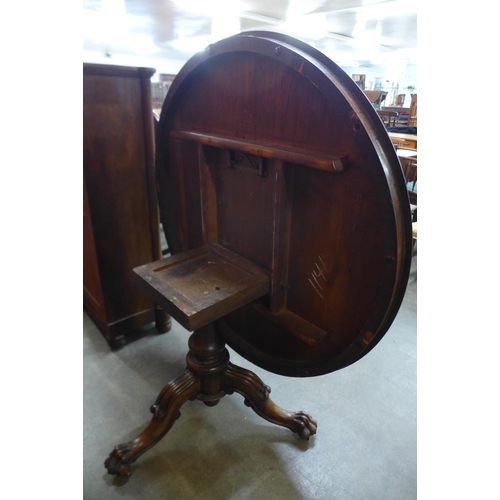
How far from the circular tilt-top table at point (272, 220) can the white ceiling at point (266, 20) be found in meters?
4.26

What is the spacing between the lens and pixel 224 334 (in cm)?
135

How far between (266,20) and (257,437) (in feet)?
28.8

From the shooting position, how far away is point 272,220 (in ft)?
3.34

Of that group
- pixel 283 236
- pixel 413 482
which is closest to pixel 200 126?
pixel 283 236

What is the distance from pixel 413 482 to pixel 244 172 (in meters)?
1.27

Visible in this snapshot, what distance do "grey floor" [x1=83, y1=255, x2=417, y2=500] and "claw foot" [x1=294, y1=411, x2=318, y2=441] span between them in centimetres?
4

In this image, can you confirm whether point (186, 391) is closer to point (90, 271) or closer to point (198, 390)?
point (198, 390)

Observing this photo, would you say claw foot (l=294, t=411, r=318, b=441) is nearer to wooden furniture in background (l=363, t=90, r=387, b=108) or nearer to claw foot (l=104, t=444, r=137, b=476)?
claw foot (l=104, t=444, r=137, b=476)

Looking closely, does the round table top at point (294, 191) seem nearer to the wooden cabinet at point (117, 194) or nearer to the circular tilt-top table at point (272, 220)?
the circular tilt-top table at point (272, 220)

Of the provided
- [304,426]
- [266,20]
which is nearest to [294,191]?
[304,426]

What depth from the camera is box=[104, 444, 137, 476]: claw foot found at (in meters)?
1.30

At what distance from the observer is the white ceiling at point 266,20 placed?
20.0 ft

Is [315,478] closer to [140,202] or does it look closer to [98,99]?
[140,202]

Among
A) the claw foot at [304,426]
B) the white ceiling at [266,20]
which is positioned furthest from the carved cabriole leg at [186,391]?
the white ceiling at [266,20]
